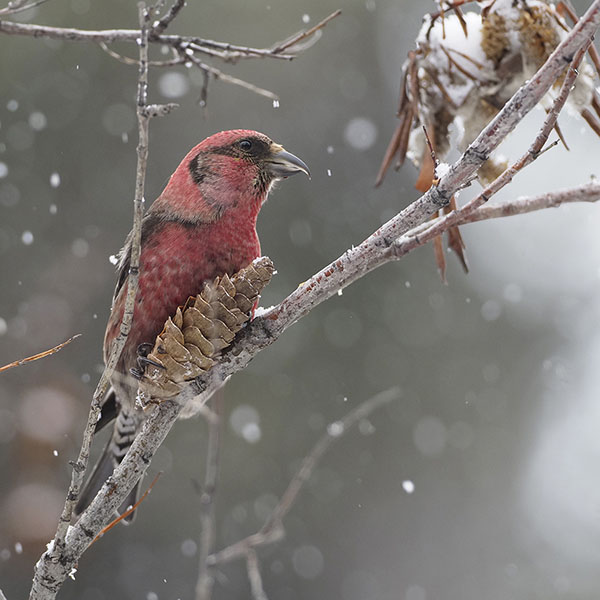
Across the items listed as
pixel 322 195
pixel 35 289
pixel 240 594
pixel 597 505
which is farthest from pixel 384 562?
pixel 35 289

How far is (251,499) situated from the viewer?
687cm

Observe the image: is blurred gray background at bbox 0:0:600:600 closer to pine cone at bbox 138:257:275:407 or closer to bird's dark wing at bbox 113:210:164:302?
bird's dark wing at bbox 113:210:164:302

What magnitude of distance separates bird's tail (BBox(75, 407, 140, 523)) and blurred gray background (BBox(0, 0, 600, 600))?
6.53 ft

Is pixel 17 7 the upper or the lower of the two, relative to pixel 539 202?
upper

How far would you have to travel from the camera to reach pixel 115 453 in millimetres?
3293

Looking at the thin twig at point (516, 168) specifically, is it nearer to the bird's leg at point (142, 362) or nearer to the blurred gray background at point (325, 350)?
the bird's leg at point (142, 362)

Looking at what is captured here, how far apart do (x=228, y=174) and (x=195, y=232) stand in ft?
0.98

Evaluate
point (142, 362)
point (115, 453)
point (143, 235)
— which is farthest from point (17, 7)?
point (115, 453)

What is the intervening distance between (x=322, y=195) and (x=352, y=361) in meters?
1.51

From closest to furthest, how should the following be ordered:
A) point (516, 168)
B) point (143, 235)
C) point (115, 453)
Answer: point (516, 168) → point (143, 235) → point (115, 453)

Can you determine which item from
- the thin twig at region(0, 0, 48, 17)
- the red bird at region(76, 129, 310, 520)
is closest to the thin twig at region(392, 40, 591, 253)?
the red bird at region(76, 129, 310, 520)

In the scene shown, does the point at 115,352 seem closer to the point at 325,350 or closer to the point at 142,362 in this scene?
the point at 142,362

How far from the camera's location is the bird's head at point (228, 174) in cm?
276

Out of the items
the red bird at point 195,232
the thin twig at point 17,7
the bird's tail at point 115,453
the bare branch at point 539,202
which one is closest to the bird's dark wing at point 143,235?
the red bird at point 195,232
